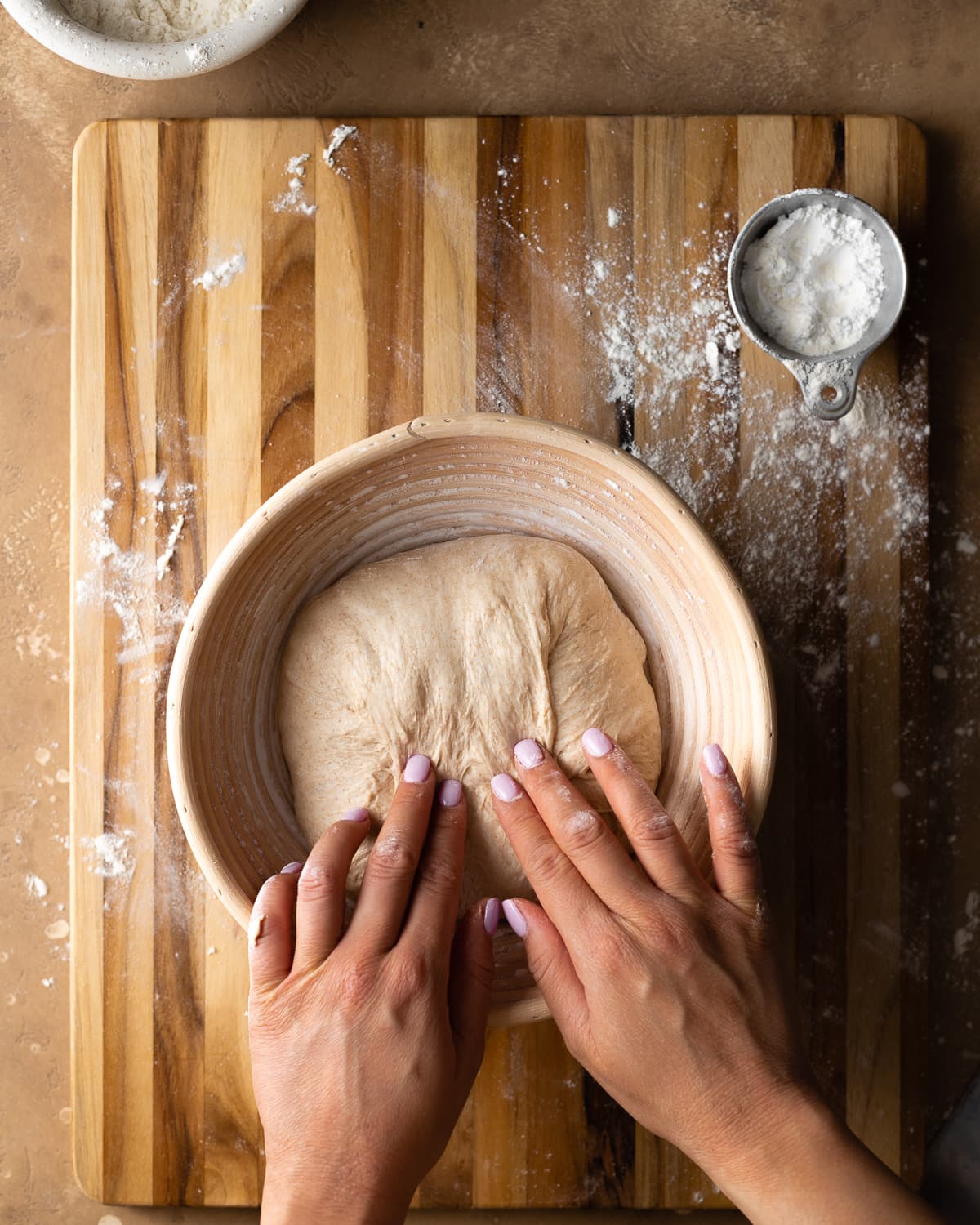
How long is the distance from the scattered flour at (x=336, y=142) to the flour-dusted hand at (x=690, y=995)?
0.67 m

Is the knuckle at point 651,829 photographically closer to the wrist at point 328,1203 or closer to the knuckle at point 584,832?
the knuckle at point 584,832

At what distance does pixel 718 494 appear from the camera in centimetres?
110

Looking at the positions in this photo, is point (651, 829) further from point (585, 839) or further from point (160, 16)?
point (160, 16)

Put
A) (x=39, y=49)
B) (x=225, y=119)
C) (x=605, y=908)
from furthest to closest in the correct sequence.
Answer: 1. (x=39, y=49)
2. (x=225, y=119)
3. (x=605, y=908)

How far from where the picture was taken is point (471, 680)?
0.96 m

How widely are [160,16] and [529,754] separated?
0.86 meters

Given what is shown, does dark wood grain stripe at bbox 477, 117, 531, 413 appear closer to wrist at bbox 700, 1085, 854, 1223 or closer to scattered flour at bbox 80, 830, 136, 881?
scattered flour at bbox 80, 830, 136, 881

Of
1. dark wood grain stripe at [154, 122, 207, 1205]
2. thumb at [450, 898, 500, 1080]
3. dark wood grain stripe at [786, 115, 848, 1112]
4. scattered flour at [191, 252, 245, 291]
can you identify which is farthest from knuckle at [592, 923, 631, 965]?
scattered flour at [191, 252, 245, 291]

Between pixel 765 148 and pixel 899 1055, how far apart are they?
97 cm

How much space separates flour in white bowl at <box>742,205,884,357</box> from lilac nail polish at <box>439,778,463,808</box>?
0.56 meters

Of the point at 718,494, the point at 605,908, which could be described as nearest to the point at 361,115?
the point at 718,494

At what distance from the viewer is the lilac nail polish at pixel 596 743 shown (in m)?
0.92

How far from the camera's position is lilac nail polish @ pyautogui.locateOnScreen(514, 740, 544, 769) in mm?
936

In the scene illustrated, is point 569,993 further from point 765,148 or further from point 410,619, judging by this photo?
point 765,148
